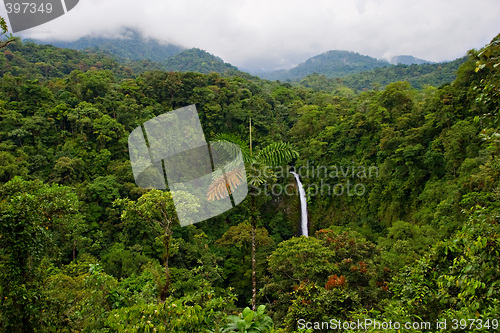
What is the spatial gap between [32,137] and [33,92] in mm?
3209

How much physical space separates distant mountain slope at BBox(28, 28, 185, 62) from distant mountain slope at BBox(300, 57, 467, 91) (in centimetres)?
4026

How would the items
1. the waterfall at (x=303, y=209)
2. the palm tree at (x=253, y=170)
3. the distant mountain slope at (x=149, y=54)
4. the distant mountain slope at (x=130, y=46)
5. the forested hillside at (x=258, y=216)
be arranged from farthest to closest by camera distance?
1. the distant mountain slope at (x=130, y=46)
2. the distant mountain slope at (x=149, y=54)
3. the waterfall at (x=303, y=209)
4. the palm tree at (x=253, y=170)
5. the forested hillside at (x=258, y=216)

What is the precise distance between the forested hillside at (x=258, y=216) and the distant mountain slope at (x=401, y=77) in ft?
65.2

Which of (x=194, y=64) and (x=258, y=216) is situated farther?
(x=194, y=64)

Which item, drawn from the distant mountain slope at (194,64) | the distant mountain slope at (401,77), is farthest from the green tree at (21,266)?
the distant mountain slope at (194,64)

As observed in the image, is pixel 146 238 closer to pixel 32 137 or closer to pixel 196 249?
pixel 196 249

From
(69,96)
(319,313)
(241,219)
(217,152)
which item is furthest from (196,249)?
(69,96)

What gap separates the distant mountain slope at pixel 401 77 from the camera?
114 ft

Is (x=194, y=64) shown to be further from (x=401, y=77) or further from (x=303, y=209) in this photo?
(x=303, y=209)

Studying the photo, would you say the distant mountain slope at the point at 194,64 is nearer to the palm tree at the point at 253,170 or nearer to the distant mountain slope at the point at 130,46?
the distant mountain slope at the point at 130,46

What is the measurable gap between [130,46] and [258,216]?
84.6 meters

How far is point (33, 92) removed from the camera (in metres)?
15.8
